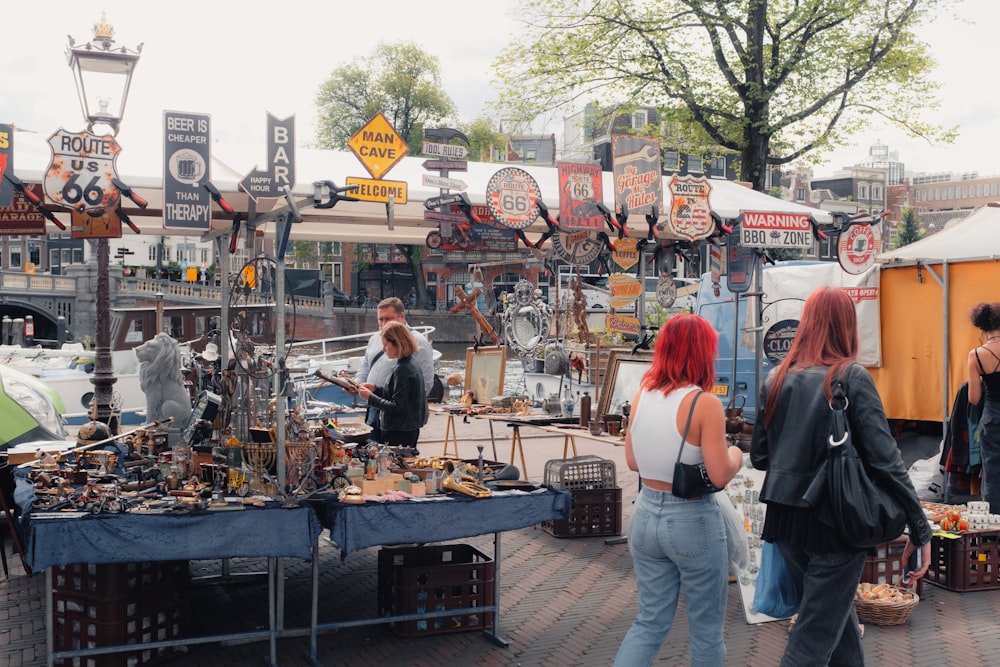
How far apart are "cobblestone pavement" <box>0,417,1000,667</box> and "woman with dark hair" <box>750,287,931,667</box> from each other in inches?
61.7

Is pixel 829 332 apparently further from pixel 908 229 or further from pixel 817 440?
pixel 908 229

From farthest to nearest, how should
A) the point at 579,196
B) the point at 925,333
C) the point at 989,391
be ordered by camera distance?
1. the point at 925,333
2. the point at 579,196
3. the point at 989,391

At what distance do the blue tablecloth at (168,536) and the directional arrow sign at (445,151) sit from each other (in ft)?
9.47

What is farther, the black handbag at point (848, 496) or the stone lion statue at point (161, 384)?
the stone lion statue at point (161, 384)

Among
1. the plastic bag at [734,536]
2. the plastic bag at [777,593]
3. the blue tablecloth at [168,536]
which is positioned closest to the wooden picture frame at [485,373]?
the blue tablecloth at [168,536]

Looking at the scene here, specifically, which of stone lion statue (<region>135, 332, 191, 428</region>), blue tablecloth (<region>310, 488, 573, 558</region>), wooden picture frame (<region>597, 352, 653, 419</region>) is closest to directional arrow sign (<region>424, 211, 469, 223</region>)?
wooden picture frame (<region>597, 352, 653, 419</region>)

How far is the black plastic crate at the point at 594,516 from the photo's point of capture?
712 cm

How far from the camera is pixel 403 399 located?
5930mm

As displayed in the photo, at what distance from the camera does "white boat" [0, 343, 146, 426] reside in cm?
1433

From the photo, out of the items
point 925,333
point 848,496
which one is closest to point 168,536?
point 848,496

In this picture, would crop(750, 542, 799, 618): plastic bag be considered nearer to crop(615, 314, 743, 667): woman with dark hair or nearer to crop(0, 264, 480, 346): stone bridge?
crop(615, 314, 743, 667): woman with dark hair

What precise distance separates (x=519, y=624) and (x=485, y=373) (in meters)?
3.86

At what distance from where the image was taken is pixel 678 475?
10.4 feet

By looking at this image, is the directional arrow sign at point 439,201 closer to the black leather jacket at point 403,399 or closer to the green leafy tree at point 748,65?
the black leather jacket at point 403,399
